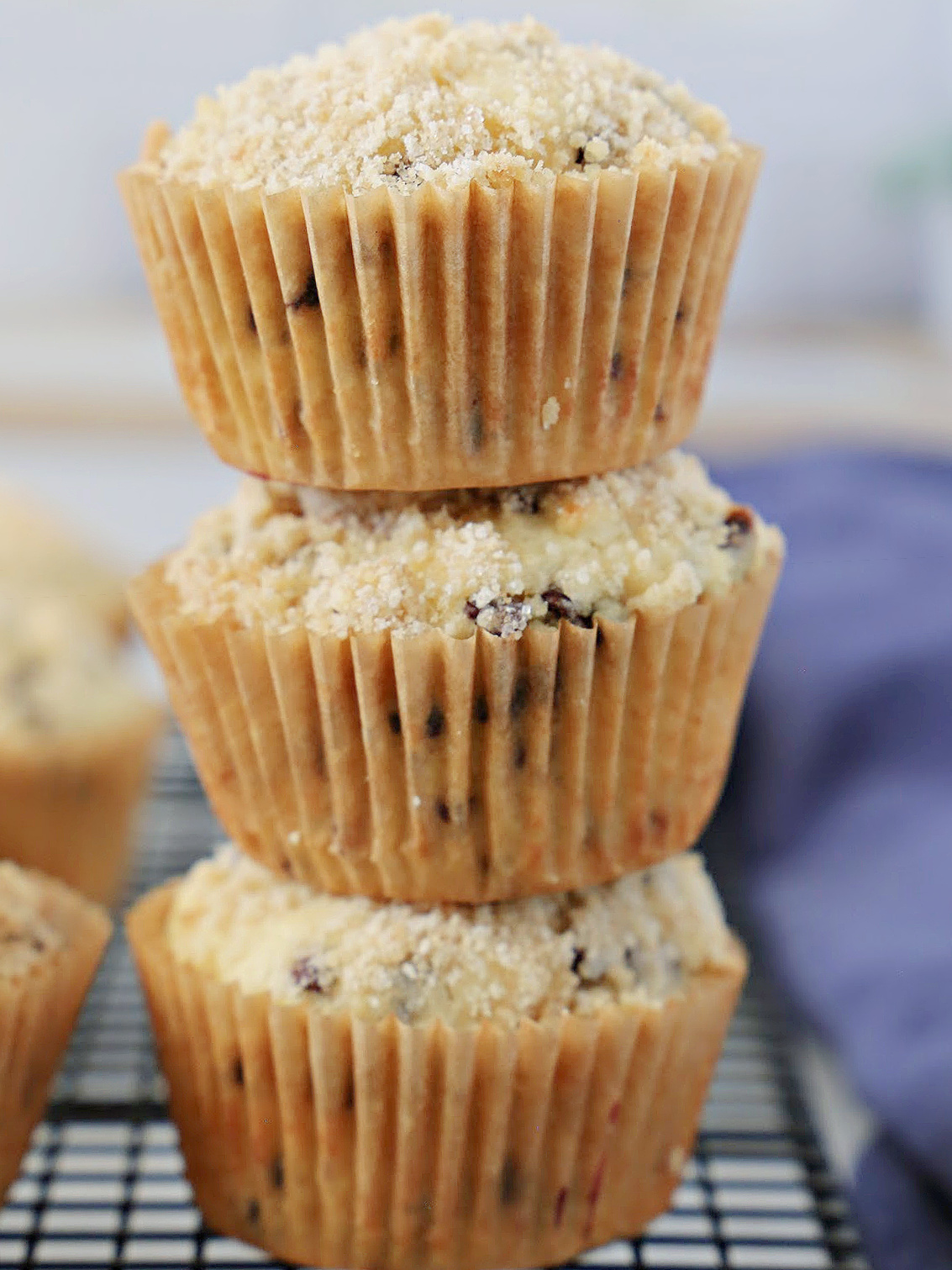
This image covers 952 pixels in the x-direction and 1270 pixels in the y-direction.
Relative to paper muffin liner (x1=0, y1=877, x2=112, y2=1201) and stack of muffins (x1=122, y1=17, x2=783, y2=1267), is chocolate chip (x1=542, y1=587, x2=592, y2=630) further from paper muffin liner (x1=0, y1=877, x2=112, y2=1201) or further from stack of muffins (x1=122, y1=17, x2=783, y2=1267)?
paper muffin liner (x1=0, y1=877, x2=112, y2=1201)

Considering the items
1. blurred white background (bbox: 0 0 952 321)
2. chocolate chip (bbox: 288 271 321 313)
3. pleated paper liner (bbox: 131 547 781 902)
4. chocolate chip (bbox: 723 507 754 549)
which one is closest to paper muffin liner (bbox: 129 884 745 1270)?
pleated paper liner (bbox: 131 547 781 902)

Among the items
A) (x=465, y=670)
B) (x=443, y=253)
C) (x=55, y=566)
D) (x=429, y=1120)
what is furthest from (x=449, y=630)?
(x=55, y=566)

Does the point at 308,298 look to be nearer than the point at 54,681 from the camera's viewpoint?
Yes

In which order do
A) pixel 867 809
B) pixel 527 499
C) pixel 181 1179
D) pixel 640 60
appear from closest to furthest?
pixel 527 499 → pixel 181 1179 → pixel 867 809 → pixel 640 60

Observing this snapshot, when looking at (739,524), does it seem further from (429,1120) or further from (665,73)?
(665,73)

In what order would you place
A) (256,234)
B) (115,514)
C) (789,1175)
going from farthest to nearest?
(115,514) → (789,1175) → (256,234)

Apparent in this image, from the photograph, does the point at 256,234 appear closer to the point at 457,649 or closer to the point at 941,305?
the point at 457,649

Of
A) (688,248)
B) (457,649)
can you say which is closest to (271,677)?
(457,649)
